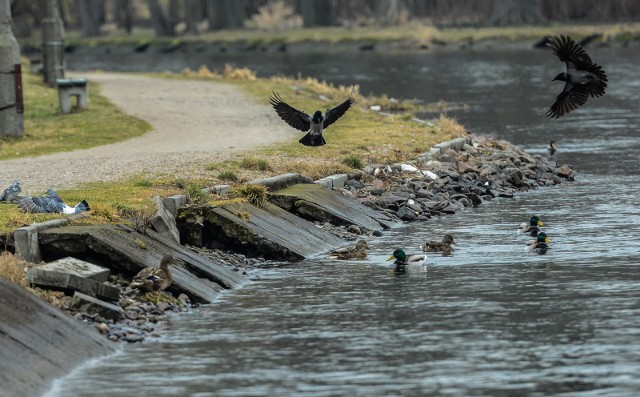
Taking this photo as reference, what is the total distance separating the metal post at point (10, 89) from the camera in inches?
1184

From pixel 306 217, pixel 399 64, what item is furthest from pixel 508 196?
pixel 399 64

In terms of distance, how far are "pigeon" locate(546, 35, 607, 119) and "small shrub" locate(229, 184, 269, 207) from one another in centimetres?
476

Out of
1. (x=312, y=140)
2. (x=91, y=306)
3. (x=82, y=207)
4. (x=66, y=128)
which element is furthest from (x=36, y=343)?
(x=66, y=128)

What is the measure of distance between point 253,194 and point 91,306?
6.25m

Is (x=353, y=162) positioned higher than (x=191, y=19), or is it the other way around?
(x=353, y=162)

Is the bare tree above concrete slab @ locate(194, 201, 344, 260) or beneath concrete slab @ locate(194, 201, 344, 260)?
beneath

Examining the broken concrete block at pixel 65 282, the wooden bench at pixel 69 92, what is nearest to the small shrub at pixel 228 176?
the broken concrete block at pixel 65 282

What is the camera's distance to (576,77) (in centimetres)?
2389

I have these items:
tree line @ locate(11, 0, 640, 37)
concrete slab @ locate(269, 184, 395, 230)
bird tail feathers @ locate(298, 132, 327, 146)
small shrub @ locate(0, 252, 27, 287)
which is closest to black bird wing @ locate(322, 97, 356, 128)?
bird tail feathers @ locate(298, 132, 327, 146)

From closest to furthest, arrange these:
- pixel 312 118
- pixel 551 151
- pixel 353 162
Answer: pixel 312 118, pixel 353 162, pixel 551 151

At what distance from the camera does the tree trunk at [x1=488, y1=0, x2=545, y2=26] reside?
102 meters

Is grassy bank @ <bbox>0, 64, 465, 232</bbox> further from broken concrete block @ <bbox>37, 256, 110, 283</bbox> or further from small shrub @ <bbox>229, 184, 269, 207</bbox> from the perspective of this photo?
broken concrete block @ <bbox>37, 256, 110, 283</bbox>

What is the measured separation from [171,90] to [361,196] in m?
19.5

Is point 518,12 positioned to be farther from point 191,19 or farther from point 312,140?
point 312,140
